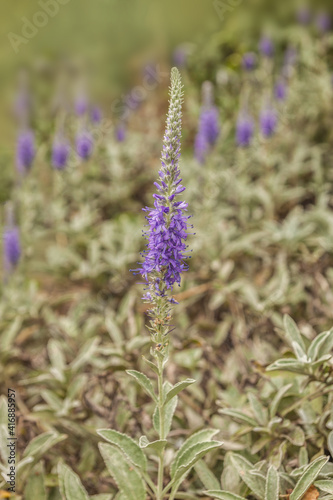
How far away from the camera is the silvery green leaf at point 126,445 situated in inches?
62.3

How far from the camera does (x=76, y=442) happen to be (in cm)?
229

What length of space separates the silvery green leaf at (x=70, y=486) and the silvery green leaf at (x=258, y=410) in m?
0.68

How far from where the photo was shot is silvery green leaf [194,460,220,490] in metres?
1.79

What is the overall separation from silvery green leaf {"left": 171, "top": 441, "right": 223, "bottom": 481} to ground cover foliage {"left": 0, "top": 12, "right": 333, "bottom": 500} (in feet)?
0.18

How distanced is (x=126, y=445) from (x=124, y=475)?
0.13 m

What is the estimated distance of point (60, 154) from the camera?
13.4 feet

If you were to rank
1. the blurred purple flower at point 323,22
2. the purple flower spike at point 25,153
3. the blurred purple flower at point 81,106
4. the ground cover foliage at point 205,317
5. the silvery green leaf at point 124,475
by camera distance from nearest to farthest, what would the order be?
the silvery green leaf at point 124,475 < the ground cover foliage at point 205,317 < the purple flower spike at point 25,153 < the blurred purple flower at point 81,106 < the blurred purple flower at point 323,22

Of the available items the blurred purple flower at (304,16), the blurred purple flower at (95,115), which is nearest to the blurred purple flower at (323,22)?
the blurred purple flower at (304,16)

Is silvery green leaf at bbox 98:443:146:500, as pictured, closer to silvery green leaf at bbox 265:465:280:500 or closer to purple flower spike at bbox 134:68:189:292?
silvery green leaf at bbox 265:465:280:500

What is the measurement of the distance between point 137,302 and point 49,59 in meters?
5.10

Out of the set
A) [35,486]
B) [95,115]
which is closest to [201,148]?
[95,115]

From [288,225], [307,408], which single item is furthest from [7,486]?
[288,225]

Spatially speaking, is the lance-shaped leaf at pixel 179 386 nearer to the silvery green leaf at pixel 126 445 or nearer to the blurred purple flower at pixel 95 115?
the silvery green leaf at pixel 126 445

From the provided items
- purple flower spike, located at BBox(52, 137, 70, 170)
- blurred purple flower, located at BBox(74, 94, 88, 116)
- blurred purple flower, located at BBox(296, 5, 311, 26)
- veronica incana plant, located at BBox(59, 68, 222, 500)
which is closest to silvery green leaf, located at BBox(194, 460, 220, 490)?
veronica incana plant, located at BBox(59, 68, 222, 500)
